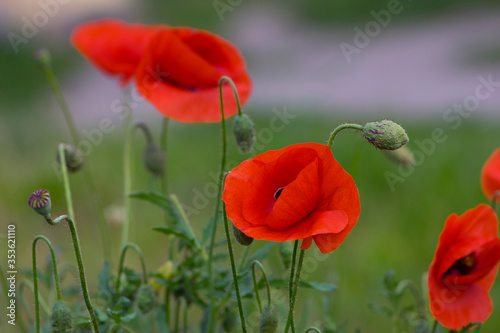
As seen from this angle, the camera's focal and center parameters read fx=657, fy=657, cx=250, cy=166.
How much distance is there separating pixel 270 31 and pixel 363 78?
1610 millimetres

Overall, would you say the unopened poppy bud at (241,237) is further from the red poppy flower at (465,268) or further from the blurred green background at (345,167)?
the blurred green background at (345,167)

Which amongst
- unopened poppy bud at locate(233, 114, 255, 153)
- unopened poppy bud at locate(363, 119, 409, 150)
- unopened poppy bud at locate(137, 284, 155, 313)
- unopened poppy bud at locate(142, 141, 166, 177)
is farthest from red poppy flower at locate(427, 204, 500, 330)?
unopened poppy bud at locate(142, 141, 166, 177)

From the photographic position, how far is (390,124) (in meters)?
0.83

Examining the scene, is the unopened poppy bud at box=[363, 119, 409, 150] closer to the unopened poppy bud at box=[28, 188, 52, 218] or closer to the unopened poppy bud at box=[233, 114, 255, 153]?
the unopened poppy bud at box=[233, 114, 255, 153]

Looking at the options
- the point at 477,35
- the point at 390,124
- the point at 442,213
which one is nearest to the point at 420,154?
the point at 442,213

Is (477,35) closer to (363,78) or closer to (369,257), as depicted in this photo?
(363,78)

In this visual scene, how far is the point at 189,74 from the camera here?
1.23 metres

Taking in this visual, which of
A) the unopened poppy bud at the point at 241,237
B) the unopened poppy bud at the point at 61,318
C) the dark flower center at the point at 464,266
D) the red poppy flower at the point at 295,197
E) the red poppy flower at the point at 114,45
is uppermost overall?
the red poppy flower at the point at 114,45

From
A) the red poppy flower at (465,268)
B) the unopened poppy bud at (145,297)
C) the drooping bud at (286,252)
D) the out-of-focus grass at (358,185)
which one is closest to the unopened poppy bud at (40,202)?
the unopened poppy bud at (145,297)

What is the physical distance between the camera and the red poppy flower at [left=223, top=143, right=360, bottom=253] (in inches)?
31.1

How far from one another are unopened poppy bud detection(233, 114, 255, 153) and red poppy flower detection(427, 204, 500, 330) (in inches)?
13.3

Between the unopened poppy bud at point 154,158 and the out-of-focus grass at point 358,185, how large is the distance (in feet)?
1.75

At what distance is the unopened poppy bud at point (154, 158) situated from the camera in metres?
1.33

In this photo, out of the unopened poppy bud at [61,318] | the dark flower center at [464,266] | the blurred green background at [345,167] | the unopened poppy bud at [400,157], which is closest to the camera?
the unopened poppy bud at [61,318]
